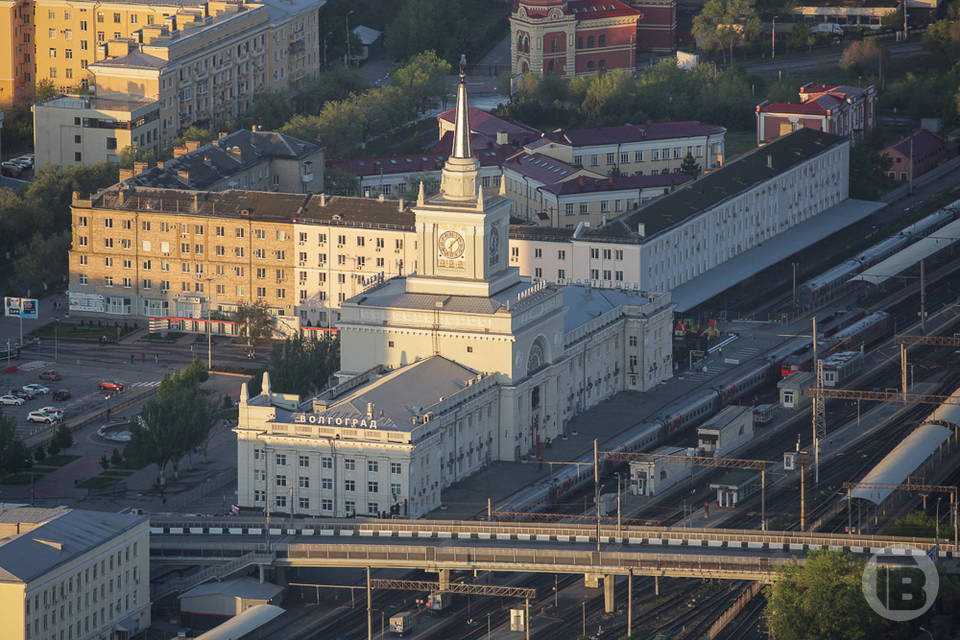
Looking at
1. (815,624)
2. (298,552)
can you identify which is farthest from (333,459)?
(815,624)

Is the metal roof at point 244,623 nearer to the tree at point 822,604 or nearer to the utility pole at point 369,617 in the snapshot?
the utility pole at point 369,617

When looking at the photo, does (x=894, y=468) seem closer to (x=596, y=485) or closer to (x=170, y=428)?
(x=596, y=485)

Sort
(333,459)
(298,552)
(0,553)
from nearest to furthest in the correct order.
Result: (0,553) < (298,552) < (333,459)

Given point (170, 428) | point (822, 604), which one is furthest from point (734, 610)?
point (170, 428)

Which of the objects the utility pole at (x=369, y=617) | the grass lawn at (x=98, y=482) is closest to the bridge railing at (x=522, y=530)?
the utility pole at (x=369, y=617)

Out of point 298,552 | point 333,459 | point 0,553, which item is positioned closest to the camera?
point 0,553

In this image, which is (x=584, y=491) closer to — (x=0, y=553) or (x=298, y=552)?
(x=298, y=552)
